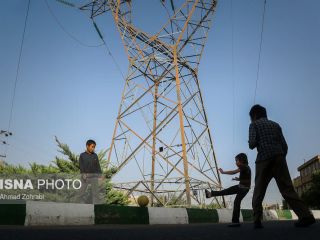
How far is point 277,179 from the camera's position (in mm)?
5582

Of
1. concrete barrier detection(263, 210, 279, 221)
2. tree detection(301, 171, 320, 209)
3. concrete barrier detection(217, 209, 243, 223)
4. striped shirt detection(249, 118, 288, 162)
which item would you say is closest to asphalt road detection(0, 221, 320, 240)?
striped shirt detection(249, 118, 288, 162)

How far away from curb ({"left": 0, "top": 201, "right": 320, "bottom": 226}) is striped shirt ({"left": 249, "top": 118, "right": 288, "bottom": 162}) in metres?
4.16

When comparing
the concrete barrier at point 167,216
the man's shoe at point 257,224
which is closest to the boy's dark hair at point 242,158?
the man's shoe at point 257,224

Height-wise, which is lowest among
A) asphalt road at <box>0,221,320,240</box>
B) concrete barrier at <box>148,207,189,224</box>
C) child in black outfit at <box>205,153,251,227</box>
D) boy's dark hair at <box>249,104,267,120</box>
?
asphalt road at <box>0,221,320,240</box>

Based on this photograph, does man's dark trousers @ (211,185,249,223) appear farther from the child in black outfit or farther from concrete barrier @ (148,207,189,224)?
concrete barrier @ (148,207,189,224)

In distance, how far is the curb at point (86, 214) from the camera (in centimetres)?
720

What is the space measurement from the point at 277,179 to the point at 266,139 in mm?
569

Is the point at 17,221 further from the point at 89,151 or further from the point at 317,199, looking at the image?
the point at 317,199

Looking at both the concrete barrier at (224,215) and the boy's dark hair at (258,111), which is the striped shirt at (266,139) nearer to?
the boy's dark hair at (258,111)

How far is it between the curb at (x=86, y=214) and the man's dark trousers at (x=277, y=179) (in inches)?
Result: 158

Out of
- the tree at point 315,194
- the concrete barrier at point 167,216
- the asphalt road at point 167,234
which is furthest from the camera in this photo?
the tree at point 315,194

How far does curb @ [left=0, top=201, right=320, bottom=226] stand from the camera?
7203 mm

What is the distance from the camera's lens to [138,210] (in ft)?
32.7

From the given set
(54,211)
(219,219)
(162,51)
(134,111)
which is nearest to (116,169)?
(134,111)
